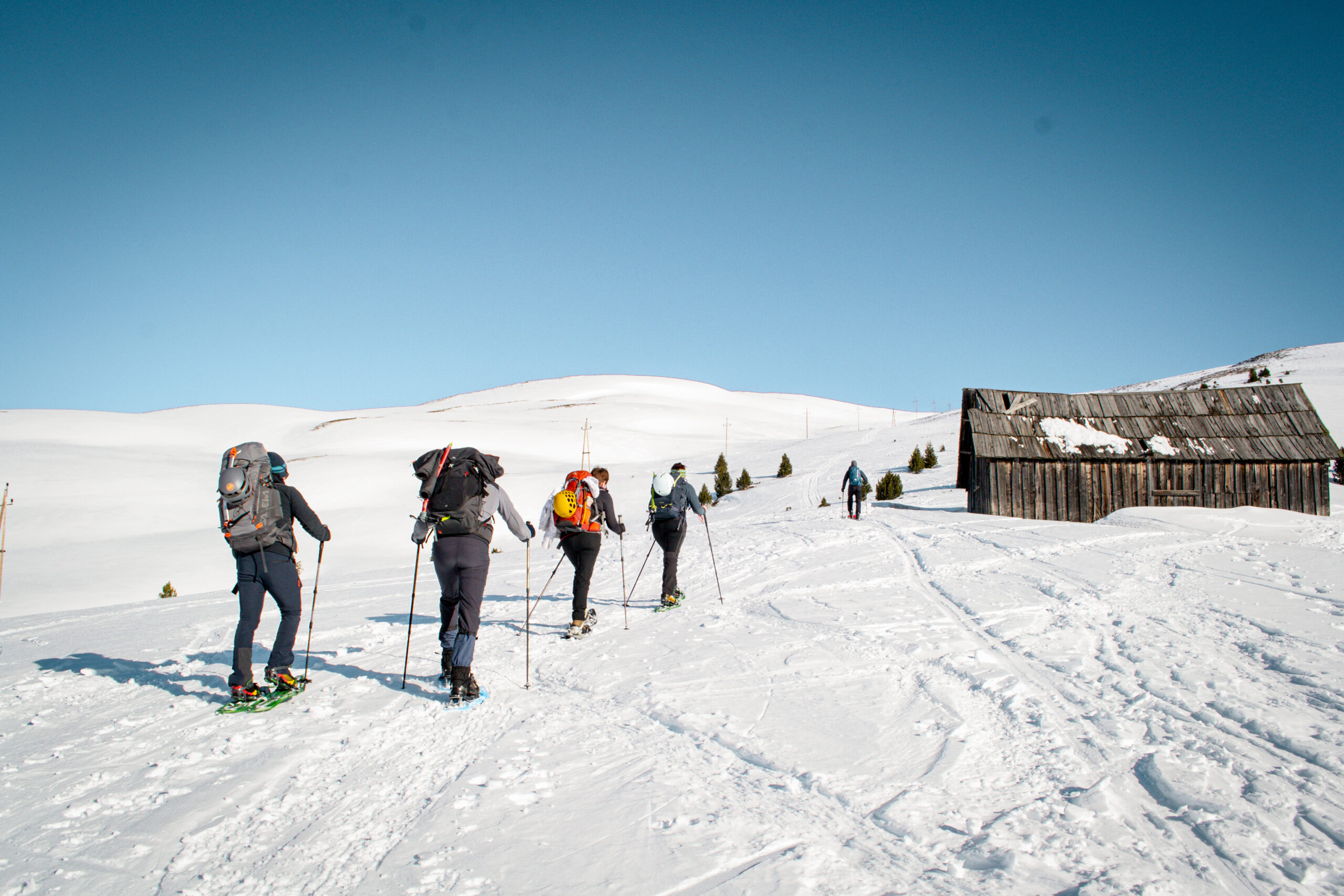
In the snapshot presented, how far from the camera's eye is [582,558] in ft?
24.2

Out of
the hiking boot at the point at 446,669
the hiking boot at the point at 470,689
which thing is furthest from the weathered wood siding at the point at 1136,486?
the hiking boot at the point at 470,689

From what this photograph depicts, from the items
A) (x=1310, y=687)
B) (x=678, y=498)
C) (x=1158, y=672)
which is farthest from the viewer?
(x=678, y=498)

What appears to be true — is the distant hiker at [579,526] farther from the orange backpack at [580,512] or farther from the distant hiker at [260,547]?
the distant hiker at [260,547]

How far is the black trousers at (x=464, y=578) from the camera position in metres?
5.29

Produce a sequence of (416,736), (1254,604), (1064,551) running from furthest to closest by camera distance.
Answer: (1064,551), (1254,604), (416,736)

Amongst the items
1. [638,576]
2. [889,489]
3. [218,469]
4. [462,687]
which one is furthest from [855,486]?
[218,469]

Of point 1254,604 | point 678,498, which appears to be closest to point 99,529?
point 678,498

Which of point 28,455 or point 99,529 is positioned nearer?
point 99,529

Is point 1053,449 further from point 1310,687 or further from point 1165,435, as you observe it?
point 1310,687

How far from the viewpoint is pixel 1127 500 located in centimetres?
2178

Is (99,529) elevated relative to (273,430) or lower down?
lower down

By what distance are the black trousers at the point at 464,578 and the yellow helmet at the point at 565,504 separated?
6.11ft

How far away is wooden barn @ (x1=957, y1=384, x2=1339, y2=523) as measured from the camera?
2155cm

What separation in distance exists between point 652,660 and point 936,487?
2722 centimetres
